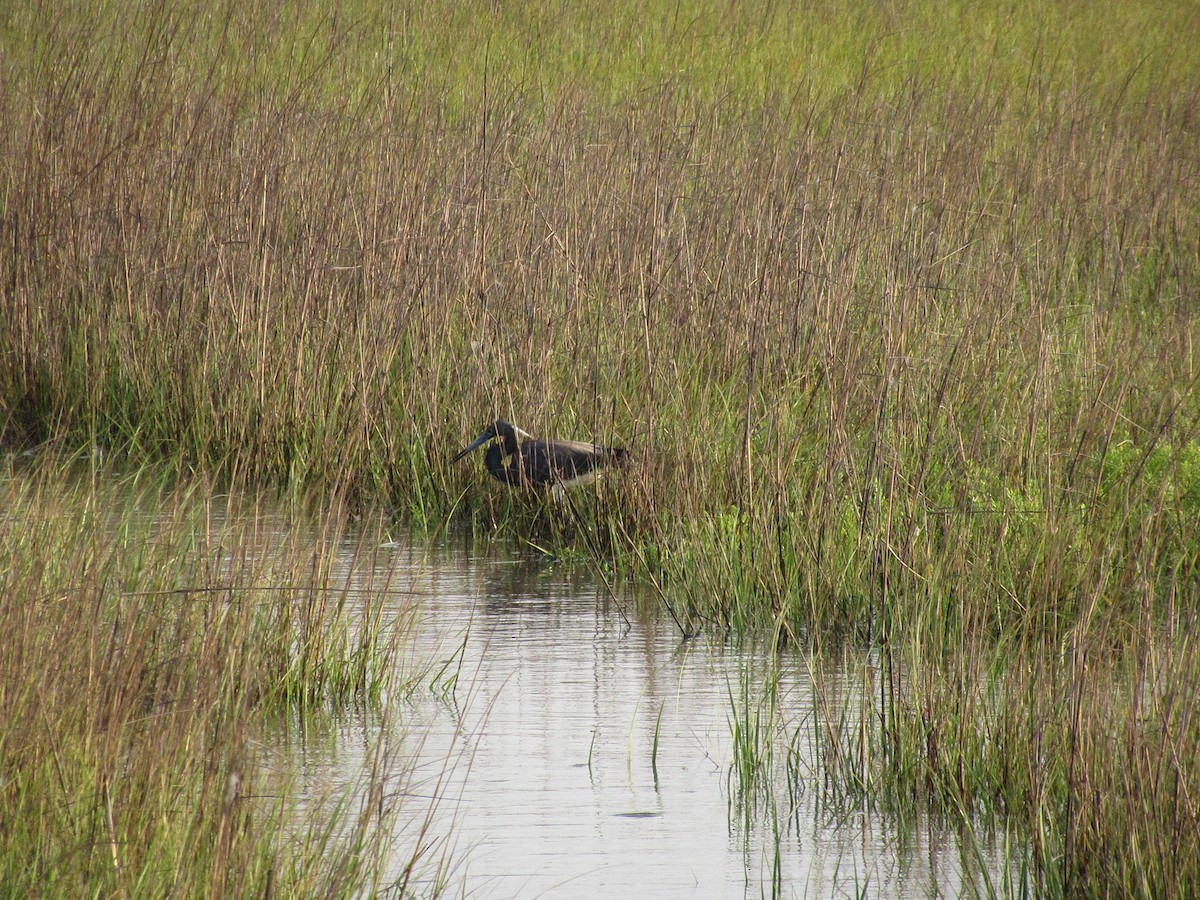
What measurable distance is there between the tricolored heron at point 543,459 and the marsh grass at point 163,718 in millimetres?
1689

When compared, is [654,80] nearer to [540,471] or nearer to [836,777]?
[540,471]

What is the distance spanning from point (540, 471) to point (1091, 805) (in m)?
3.29

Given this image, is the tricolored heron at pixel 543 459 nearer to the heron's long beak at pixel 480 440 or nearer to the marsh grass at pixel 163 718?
the heron's long beak at pixel 480 440

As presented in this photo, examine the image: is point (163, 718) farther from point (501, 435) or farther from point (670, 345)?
point (670, 345)

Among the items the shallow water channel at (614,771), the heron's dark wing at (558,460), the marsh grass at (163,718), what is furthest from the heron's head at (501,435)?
the marsh grass at (163,718)

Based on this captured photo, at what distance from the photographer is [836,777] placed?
3760 mm

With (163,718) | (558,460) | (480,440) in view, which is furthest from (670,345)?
(163,718)

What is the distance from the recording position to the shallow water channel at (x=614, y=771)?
3.39 m

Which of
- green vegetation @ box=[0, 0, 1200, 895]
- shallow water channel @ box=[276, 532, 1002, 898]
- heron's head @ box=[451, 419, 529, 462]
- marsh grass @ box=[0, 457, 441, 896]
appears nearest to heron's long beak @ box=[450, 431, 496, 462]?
heron's head @ box=[451, 419, 529, 462]

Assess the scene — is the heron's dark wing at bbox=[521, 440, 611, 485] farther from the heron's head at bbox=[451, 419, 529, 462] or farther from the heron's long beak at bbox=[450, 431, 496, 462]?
the heron's long beak at bbox=[450, 431, 496, 462]

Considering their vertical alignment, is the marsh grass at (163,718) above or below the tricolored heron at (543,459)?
below

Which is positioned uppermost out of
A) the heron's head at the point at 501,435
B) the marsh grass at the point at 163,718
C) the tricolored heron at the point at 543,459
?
the heron's head at the point at 501,435

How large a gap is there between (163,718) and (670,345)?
3358mm

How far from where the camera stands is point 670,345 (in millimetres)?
6328
